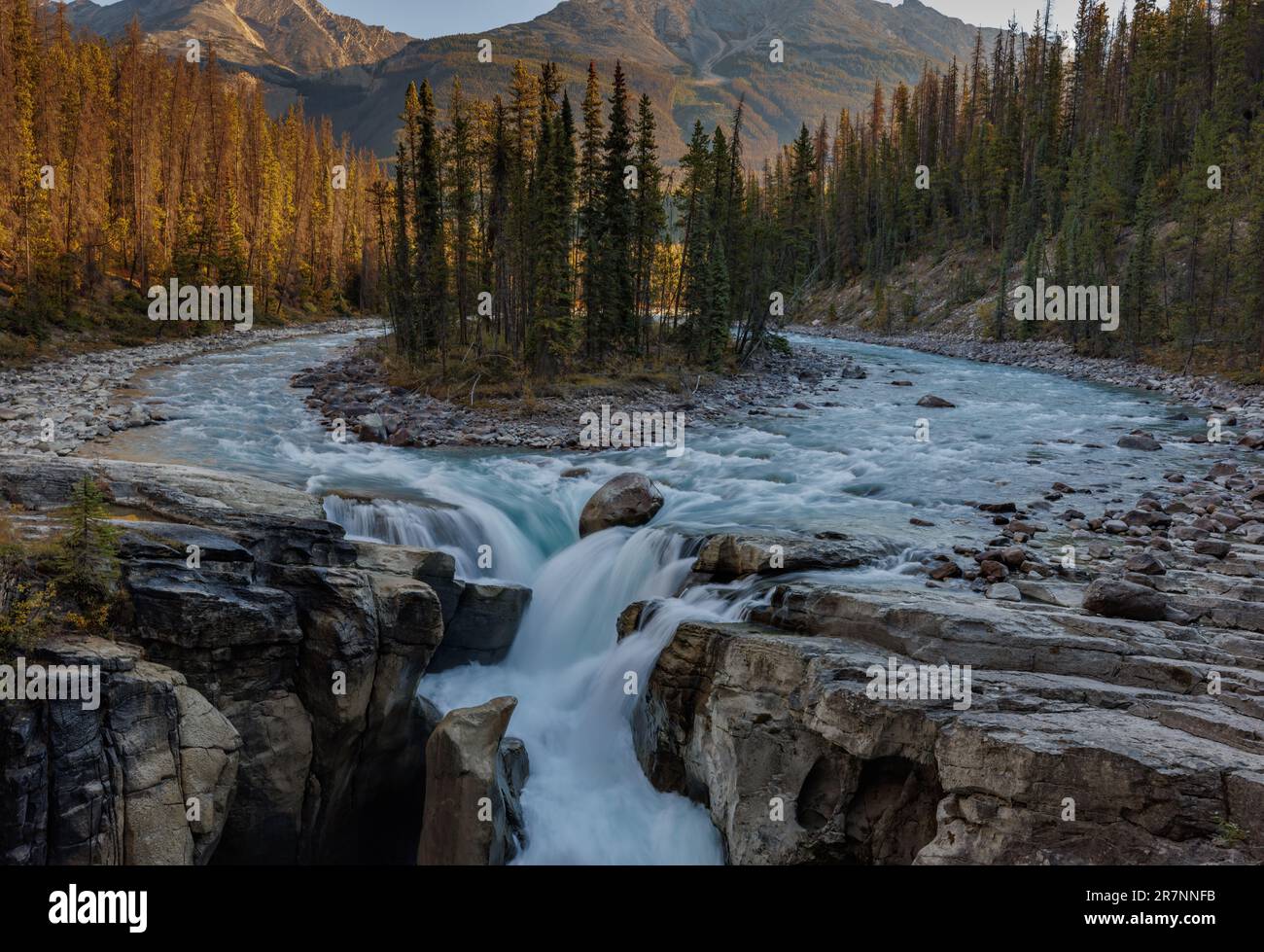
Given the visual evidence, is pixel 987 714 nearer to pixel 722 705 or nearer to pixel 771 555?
pixel 722 705

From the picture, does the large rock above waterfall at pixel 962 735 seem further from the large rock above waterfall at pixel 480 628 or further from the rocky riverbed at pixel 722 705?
the large rock above waterfall at pixel 480 628

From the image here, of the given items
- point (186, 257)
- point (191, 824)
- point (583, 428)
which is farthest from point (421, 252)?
point (191, 824)

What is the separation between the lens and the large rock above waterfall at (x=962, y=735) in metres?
5.67

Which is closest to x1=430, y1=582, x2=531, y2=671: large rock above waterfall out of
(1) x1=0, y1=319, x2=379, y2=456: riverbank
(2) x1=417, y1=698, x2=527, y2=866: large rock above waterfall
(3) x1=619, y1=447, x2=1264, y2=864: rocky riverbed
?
(3) x1=619, y1=447, x2=1264, y2=864: rocky riverbed

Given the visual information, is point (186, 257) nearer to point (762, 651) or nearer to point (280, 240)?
point (280, 240)

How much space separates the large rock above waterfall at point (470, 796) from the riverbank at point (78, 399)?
12401 mm

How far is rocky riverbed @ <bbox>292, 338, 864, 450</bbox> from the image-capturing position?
2434cm

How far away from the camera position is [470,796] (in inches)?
324

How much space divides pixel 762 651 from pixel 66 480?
10229 mm

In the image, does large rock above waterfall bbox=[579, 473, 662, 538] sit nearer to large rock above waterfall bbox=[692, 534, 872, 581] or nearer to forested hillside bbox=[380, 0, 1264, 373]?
large rock above waterfall bbox=[692, 534, 872, 581]

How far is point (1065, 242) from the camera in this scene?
51.7 metres

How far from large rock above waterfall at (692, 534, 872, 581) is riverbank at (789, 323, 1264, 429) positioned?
19.9 metres

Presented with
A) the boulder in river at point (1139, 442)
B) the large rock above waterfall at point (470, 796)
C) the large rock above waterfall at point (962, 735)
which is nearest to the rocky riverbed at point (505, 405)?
the boulder in river at point (1139, 442)

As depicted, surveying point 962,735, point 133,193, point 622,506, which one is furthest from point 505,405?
point 133,193
